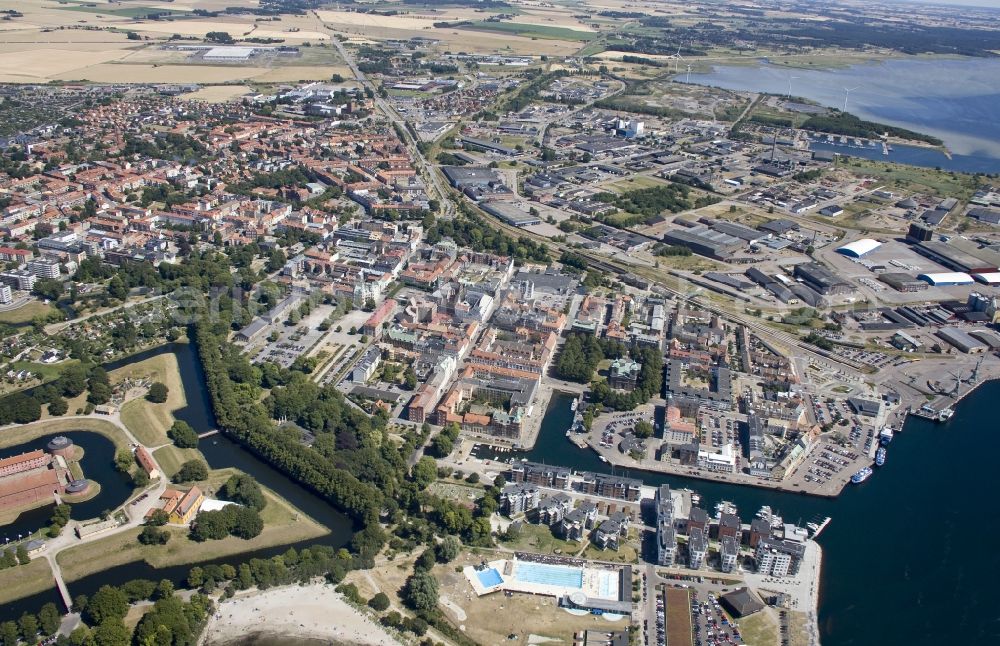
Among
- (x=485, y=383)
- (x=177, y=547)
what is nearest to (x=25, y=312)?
(x=177, y=547)

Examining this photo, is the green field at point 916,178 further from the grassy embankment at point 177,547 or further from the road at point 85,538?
the road at point 85,538

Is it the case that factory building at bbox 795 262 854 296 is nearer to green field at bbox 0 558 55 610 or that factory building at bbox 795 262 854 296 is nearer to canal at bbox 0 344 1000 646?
canal at bbox 0 344 1000 646

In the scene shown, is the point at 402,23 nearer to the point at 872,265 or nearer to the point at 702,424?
the point at 872,265

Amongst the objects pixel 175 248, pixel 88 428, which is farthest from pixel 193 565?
pixel 175 248

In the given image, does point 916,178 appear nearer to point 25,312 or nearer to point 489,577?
point 489,577

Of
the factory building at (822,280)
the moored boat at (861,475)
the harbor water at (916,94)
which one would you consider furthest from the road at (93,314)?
the harbor water at (916,94)

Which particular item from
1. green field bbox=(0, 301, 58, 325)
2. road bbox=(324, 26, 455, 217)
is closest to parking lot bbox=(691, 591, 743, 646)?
green field bbox=(0, 301, 58, 325)
